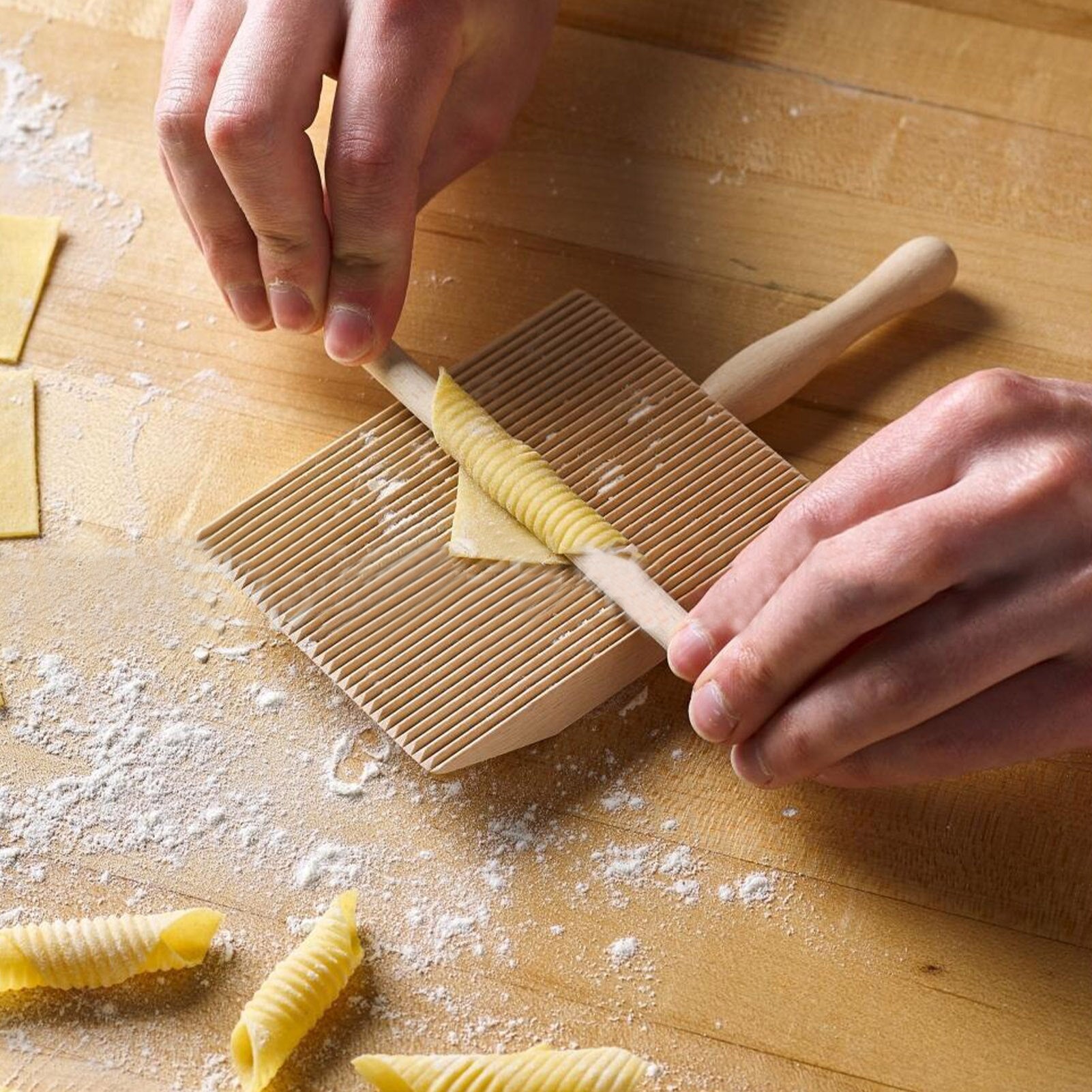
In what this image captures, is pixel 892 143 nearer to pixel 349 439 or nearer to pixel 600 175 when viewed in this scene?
pixel 600 175

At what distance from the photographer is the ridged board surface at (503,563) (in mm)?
1065

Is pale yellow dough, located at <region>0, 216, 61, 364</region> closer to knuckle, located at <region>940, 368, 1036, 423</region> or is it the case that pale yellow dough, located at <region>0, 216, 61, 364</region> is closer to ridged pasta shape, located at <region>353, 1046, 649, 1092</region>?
ridged pasta shape, located at <region>353, 1046, 649, 1092</region>

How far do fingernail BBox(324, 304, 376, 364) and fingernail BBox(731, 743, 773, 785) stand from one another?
1.57 feet

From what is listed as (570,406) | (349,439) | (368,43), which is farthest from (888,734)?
(368,43)

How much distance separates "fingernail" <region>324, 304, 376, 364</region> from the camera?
1.19m

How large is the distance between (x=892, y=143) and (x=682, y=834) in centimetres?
82

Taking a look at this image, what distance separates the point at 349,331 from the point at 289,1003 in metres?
0.56

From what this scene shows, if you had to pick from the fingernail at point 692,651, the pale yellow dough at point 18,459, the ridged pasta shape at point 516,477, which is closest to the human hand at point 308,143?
the ridged pasta shape at point 516,477

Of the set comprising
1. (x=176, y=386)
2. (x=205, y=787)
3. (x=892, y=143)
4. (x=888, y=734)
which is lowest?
(x=205, y=787)

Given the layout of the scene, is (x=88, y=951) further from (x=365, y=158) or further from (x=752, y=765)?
(x=365, y=158)

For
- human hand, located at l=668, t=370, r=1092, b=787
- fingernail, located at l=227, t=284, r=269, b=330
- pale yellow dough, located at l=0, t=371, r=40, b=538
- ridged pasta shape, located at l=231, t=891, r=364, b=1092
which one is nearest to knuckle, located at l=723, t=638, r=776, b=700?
human hand, located at l=668, t=370, r=1092, b=787

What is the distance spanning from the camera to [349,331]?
1188 millimetres

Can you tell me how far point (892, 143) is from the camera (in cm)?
148

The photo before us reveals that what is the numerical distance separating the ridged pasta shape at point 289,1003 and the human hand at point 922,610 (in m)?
0.31
